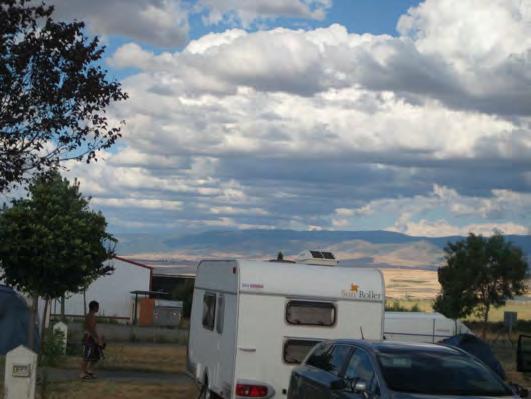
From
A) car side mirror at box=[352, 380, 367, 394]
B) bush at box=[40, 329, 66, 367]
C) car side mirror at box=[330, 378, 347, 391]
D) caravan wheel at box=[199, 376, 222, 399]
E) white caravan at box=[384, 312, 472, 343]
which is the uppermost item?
car side mirror at box=[352, 380, 367, 394]

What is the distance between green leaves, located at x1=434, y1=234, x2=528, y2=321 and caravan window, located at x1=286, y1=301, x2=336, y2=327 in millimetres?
50182

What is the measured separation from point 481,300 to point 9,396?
182 ft

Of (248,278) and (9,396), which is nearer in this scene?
(9,396)

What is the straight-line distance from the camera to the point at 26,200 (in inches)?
1041

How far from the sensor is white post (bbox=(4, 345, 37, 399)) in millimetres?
12422

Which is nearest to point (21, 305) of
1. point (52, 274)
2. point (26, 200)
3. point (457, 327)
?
point (52, 274)

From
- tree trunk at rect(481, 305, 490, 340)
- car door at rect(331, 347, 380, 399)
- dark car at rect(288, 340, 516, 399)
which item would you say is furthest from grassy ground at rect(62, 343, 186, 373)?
tree trunk at rect(481, 305, 490, 340)

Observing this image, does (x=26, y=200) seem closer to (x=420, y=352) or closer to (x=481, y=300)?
(x=420, y=352)

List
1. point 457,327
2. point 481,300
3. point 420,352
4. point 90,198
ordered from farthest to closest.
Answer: point 481,300 → point 457,327 → point 90,198 → point 420,352

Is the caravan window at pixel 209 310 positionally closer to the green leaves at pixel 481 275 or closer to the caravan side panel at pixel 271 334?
the caravan side panel at pixel 271 334

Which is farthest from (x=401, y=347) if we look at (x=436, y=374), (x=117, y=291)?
(x=117, y=291)

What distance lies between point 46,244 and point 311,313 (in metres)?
11.7

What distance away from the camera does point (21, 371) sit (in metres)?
12.5

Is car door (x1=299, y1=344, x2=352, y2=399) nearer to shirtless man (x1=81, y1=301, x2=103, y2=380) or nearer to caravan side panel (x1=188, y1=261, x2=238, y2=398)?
caravan side panel (x1=188, y1=261, x2=238, y2=398)
